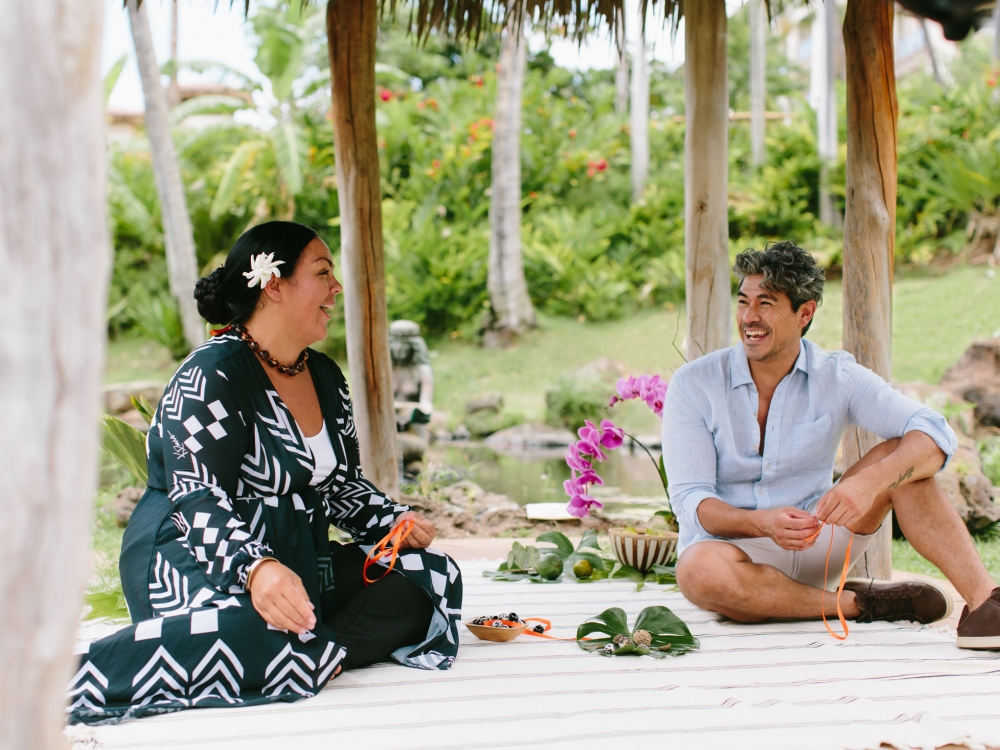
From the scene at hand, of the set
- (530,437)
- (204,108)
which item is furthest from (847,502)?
(204,108)

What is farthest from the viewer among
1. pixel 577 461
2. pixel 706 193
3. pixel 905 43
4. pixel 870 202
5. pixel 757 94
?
pixel 905 43

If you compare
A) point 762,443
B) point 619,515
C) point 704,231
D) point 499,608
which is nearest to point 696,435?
point 762,443

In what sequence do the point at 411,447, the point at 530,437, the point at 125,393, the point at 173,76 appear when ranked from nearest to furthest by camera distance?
the point at 411,447 → the point at 125,393 → the point at 530,437 → the point at 173,76

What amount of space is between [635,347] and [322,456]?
965 cm

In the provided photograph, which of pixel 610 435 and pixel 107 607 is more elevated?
pixel 610 435

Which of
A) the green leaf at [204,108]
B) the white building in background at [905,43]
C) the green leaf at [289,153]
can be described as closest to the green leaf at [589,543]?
the green leaf at [289,153]

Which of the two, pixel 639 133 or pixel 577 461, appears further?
pixel 639 133

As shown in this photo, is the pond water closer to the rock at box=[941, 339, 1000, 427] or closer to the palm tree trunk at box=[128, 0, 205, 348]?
the rock at box=[941, 339, 1000, 427]

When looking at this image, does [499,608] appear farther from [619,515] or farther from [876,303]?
[619,515]

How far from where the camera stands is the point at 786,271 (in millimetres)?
2871

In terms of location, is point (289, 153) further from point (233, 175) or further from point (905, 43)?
point (905, 43)

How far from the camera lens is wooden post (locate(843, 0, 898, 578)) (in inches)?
135

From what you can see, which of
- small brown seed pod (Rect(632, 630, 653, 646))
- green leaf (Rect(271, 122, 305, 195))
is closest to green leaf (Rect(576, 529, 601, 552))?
small brown seed pod (Rect(632, 630, 653, 646))

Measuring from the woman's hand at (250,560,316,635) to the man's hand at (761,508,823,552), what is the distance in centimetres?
130
